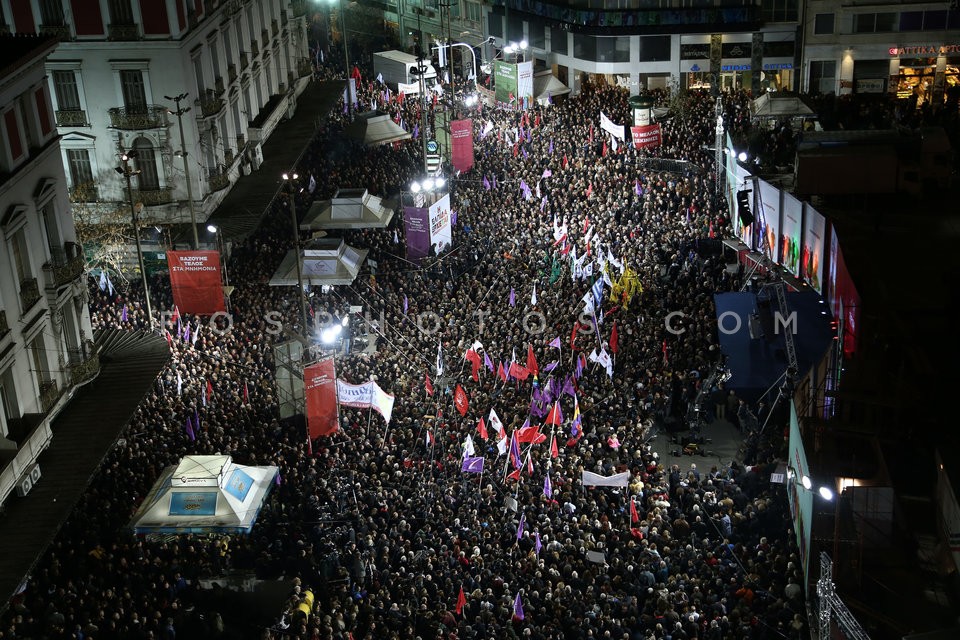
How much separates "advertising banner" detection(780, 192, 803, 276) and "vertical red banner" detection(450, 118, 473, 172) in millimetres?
19791

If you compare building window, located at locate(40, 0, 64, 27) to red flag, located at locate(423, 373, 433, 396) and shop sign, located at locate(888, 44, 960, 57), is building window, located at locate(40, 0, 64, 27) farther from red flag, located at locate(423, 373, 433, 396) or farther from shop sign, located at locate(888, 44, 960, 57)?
shop sign, located at locate(888, 44, 960, 57)

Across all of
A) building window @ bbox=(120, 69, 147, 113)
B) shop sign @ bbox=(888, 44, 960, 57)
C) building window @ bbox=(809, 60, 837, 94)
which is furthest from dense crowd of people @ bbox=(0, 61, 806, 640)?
shop sign @ bbox=(888, 44, 960, 57)

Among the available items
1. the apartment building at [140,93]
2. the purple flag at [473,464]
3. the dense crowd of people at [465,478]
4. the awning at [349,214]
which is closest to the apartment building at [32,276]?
the dense crowd of people at [465,478]

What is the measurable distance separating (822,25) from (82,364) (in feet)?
158

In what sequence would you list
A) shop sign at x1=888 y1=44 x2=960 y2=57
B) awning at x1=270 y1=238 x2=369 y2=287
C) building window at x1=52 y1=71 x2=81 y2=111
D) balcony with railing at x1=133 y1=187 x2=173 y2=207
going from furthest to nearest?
shop sign at x1=888 y1=44 x2=960 y2=57
balcony with railing at x1=133 y1=187 x2=173 y2=207
building window at x1=52 y1=71 x2=81 y2=111
awning at x1=270 y1=238 x2=369 y2=287

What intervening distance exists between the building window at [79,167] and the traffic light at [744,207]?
23.5m

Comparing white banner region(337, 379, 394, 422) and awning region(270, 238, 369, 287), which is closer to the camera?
white banner region(337, 379, 394, 422)

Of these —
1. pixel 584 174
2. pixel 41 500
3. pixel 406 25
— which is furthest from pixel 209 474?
pixel 406 25

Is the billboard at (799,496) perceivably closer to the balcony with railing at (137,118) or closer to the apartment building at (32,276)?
the apartment building at (32,276)

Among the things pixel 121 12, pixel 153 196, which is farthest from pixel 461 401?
pixel 121 12

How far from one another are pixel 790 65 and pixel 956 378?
4282cm

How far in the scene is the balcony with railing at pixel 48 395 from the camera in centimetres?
3103

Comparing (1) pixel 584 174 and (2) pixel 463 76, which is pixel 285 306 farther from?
(2) pixel 463 76

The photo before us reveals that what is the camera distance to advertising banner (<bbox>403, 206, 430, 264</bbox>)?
140ft
